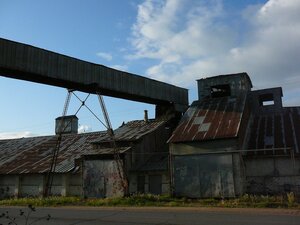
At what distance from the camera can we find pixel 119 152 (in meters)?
29.1

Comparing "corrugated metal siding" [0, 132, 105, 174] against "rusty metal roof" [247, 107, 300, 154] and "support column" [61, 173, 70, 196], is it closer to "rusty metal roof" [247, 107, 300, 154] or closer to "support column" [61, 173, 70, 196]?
"support column" [61, 173, 70, 196]

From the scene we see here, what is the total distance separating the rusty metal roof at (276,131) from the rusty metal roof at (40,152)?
12.6 meters

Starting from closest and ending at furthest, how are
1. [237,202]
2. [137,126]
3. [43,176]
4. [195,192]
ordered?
[237,202]
[195,192]
[43,176]
[137,126]

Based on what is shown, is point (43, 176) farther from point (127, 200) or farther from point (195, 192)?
point (195, 192)

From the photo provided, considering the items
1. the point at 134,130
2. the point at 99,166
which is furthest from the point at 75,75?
the point at 134,130

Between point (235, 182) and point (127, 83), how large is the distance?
37.3ft

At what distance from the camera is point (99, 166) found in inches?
1142

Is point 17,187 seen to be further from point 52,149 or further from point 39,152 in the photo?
point 52,149

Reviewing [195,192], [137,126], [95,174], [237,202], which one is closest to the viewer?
[237,202]

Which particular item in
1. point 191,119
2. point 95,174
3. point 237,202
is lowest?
point 237,202

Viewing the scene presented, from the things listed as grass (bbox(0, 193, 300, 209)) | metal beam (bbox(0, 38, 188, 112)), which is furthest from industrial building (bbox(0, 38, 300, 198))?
grass (bbox(0, 193, 300, 209))

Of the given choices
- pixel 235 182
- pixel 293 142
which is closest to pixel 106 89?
pixel 235 182

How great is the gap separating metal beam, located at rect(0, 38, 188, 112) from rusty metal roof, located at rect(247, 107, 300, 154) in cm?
840

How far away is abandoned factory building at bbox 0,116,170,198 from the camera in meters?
28.7
